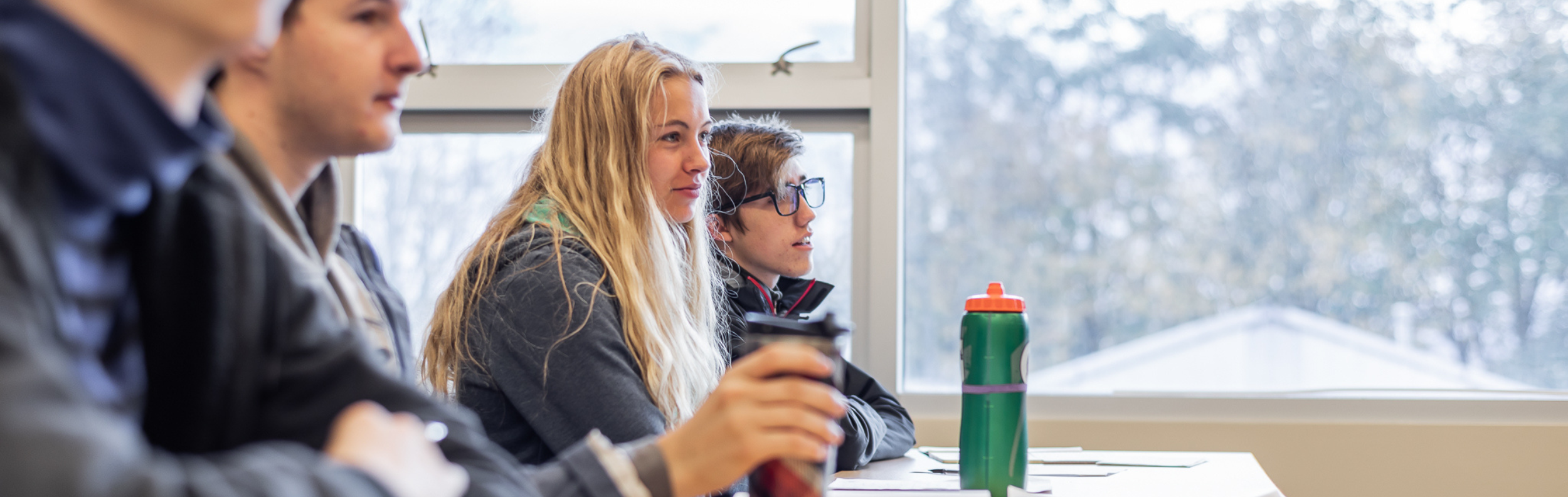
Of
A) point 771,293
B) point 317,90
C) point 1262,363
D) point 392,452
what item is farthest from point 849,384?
point 392,452

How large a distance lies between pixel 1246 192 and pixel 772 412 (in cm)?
232

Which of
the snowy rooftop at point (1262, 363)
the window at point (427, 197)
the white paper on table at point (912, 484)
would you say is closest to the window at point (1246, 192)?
the snowy rooftop at point (1262, 363)

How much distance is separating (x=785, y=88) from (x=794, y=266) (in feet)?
2.47

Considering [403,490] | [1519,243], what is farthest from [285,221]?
[1519,243]

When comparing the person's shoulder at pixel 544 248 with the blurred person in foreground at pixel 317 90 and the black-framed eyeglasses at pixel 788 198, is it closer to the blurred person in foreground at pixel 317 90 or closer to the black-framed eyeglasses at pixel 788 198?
the blurred person in foreground at pixel 317 90

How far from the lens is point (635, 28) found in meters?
2.98

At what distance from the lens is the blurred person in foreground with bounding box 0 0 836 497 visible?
0.42 meters

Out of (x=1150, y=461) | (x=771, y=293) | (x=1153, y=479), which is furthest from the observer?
(x=771, y=293)

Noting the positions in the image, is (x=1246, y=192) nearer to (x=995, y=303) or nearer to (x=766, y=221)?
(x=766, y=221)

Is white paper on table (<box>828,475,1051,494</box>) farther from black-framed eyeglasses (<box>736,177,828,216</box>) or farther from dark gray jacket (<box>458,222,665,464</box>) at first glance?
black-framed eyeglasses (<box>736,177,828,216</box>)

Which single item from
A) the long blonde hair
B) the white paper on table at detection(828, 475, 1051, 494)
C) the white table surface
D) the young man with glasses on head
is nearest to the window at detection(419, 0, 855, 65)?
the young man with glasses on head

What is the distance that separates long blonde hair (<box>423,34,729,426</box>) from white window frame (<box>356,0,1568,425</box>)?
107 centimetres

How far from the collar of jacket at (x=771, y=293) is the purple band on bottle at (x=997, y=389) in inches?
35.3

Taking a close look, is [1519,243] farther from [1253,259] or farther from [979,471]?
[979,471]
